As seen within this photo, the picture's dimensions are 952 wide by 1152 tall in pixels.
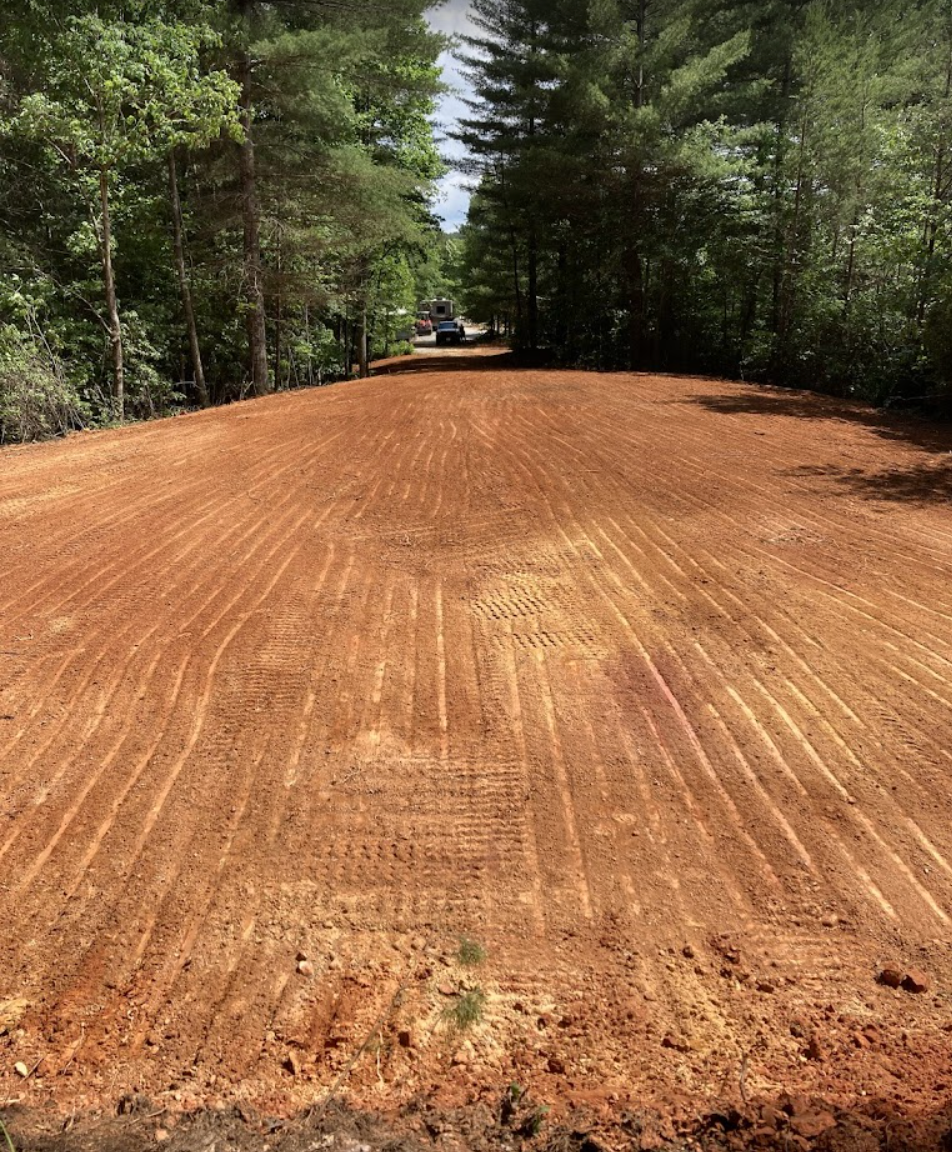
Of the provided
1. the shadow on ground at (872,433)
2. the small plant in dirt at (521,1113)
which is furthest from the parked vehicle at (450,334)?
the small plant in dirt at (521,1113)

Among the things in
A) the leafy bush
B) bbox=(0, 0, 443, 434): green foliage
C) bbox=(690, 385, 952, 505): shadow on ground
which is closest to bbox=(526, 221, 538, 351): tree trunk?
bbox=(0, 0, 443, 434): green foliage

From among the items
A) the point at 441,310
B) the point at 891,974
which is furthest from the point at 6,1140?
the point at 441,310

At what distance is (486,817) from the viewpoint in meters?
3.10

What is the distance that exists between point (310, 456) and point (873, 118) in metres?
14.0

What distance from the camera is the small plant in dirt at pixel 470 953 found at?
247 centimetres

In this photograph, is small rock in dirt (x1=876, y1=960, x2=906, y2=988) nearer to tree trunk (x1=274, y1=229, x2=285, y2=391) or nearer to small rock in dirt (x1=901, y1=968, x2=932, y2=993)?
small rock in dirt (x1=901, y1=968, x2=932, y2=993)

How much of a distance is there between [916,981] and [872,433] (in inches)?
382

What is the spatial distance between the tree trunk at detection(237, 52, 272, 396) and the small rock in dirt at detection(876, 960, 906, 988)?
1642 cm

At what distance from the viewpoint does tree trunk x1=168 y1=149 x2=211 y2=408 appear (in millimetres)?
15080

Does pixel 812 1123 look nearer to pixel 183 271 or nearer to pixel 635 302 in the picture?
pixel 183 271

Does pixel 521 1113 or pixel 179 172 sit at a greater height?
pixel 179 172

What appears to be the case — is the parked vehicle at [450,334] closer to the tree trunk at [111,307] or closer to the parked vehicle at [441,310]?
the parked vehicle at [441,310]

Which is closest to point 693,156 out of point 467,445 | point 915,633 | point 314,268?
point 314,268

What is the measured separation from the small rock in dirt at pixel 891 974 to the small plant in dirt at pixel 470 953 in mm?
1367
